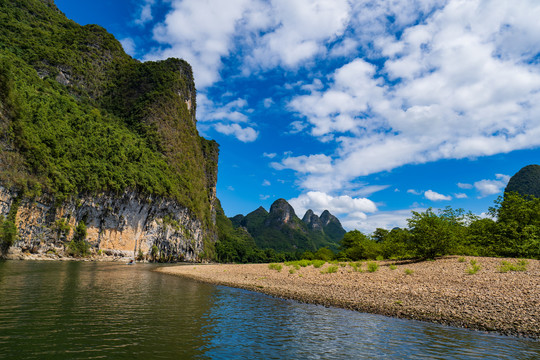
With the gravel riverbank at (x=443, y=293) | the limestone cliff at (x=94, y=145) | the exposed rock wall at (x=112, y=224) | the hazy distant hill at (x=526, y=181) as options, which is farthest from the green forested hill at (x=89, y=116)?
the hazy distant hill at (x=526, y=181)

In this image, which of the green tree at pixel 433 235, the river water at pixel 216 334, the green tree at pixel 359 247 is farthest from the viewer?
the green tree at pixel 359 247

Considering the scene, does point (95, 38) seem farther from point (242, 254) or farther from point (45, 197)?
point (242, 254)

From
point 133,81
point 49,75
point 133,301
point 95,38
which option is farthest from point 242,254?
point 133,301

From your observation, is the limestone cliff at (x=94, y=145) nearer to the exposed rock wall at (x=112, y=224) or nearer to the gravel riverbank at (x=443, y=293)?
the exposed rock wall at (x=112, y=224)

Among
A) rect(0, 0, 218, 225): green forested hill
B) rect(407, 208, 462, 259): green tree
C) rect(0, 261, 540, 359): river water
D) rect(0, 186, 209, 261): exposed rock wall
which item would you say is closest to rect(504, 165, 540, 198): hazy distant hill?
rect(407, 208, 462, 259): green tree

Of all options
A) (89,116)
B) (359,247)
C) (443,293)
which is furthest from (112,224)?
(443,293)

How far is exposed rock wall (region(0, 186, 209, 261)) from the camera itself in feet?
179

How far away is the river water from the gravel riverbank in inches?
46.7

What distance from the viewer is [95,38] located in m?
130

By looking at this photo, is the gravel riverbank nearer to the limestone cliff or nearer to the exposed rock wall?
the exposed rock wall

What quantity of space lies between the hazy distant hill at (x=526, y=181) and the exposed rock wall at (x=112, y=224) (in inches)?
5073

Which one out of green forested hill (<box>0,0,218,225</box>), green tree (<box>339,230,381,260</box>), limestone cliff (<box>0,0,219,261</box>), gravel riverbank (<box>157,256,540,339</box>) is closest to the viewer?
gravel riverbank (<box>157,256,540,339</box>)

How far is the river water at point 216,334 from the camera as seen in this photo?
816 cm

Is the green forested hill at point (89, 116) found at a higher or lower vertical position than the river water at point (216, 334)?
higher
